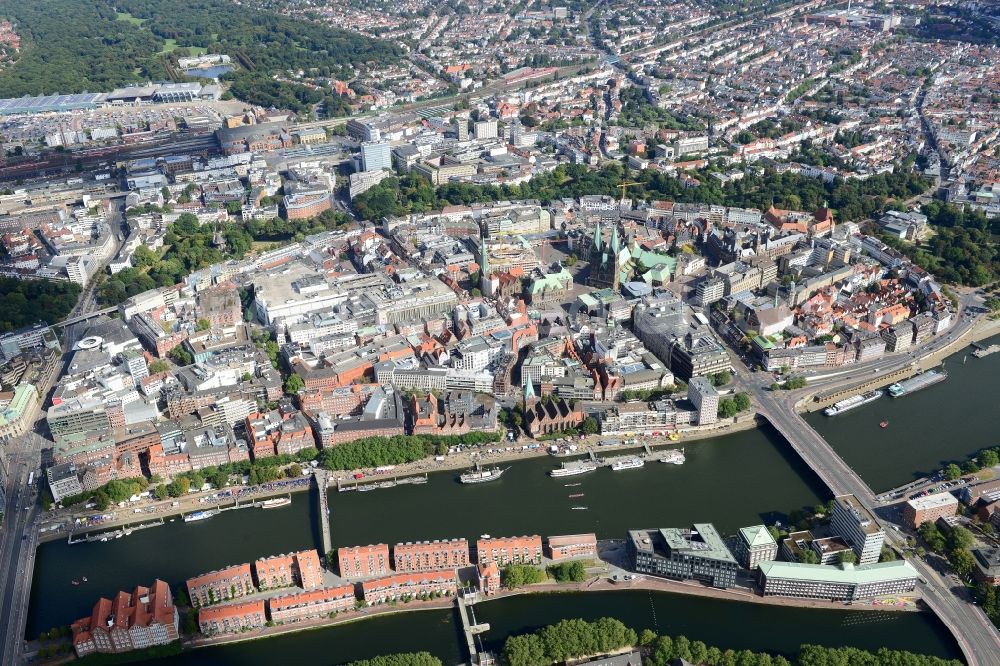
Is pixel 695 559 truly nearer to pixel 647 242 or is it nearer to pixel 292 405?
pixel 292 405

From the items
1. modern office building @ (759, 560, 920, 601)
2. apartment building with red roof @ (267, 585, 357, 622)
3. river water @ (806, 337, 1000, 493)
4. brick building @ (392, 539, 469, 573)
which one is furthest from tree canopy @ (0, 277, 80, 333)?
river water @ (806, 337, 1000, 493)

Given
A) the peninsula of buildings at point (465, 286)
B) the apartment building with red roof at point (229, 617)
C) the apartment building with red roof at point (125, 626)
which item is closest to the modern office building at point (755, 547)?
the peninsula of buildings at point (465, 286)

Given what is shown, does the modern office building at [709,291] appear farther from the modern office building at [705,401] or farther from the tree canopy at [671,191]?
the tree canopy at [671,191]

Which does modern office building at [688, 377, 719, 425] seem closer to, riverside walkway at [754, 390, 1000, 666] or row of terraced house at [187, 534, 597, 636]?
riverside walkway at [754, 390, 1000, 666]

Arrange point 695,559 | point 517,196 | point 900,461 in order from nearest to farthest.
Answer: point 695,559, point 900,461, point 517,196

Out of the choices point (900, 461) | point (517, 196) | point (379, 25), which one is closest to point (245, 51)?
point (379, 25)
